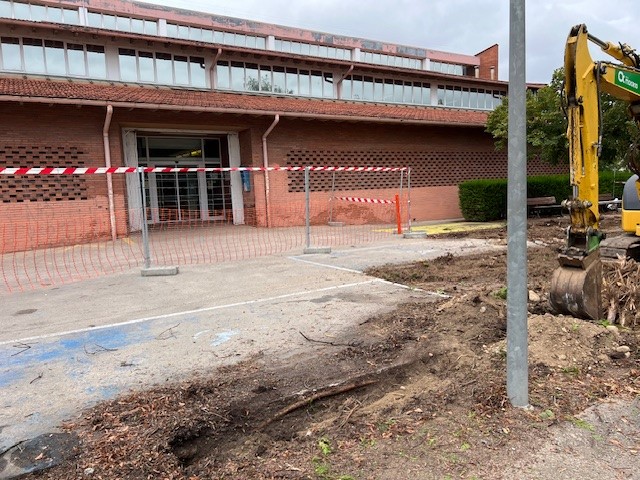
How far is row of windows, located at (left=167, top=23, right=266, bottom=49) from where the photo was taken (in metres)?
31.8

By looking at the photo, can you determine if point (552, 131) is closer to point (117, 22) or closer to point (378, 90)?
point (378, 90)

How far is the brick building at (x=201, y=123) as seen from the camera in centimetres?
1368

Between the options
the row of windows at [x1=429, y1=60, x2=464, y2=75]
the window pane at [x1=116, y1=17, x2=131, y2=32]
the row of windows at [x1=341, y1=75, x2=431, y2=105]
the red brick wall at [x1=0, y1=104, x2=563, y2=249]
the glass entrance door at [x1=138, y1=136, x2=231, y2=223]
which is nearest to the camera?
the red brick wall at [x1=0, y1=104, x2=563, y2=249]

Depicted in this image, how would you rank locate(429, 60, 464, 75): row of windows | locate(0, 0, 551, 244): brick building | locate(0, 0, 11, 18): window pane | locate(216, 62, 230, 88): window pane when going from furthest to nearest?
1. locate(429, 60, 464, 75): row of windows
2. locate(0, 0, 11, 18): window pane
3. locate(216, 62, 230, 88): window pane
4. locate(0, 0, 551, 244): brick building

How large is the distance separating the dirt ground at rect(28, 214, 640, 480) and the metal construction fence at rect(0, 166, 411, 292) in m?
5.80

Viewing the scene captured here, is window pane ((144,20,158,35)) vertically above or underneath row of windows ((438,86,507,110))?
above

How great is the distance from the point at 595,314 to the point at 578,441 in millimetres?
2220

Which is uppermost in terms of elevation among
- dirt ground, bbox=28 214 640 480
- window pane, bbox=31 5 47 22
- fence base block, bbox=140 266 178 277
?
window pane, bbox=31 5 47 22

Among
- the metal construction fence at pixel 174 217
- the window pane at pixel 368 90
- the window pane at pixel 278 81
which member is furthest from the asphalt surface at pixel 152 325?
the window pane at pixel 368 90

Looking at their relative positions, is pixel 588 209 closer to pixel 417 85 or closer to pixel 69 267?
pixel 69 267

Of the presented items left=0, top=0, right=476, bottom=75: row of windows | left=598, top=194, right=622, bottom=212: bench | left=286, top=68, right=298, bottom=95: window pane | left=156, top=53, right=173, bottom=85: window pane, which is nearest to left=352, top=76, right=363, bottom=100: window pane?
left=286, top=68, right=298, bottom=95: window pane

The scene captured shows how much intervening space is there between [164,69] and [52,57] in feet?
13.1

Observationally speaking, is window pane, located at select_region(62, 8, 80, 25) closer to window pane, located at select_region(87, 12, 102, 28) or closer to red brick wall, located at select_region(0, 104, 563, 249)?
window pane, located at select_region(87, 12, 102, 28)

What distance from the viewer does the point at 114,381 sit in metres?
3.87
